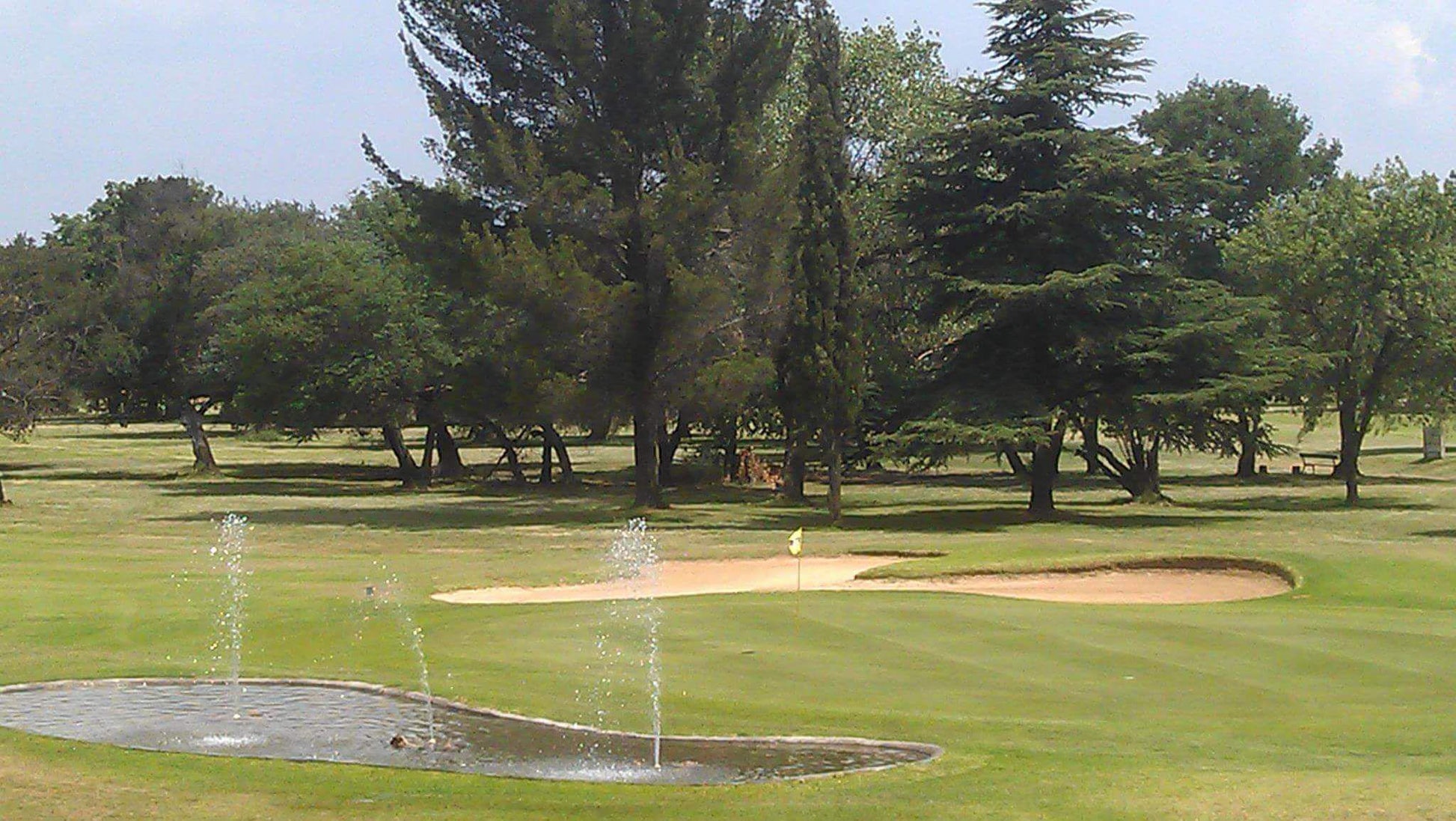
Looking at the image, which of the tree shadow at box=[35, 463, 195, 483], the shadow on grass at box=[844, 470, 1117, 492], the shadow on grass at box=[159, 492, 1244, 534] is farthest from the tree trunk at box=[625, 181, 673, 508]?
the tree shadow at box=[35, 463, 195, 483]

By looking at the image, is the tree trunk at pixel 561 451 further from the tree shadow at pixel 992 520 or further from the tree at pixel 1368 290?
the tree at pixel 1368 290

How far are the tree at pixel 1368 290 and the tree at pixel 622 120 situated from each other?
19.2 metres

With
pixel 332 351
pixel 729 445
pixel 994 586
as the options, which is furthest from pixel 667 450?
pixel 994 586

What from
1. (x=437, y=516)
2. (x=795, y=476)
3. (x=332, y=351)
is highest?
(x=332, y=351)

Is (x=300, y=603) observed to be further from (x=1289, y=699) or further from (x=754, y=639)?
(x=1289, y=699)

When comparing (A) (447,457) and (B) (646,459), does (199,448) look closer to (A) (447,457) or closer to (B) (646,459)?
(A) (447,457)

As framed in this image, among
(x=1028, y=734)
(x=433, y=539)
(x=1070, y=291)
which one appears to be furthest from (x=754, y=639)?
(x=1070, y=291)

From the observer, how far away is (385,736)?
12.3m

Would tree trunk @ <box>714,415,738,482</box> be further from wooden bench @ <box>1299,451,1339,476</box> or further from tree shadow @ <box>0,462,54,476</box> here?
tree shadow @ <box>0,462,54,476</box>

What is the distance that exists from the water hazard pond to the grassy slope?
1.66 feet

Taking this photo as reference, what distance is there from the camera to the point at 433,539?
38500 millimetres

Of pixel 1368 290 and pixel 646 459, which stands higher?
pixel 1368 290

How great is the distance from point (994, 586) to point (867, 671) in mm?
11246

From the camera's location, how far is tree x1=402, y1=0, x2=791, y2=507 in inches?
1738
